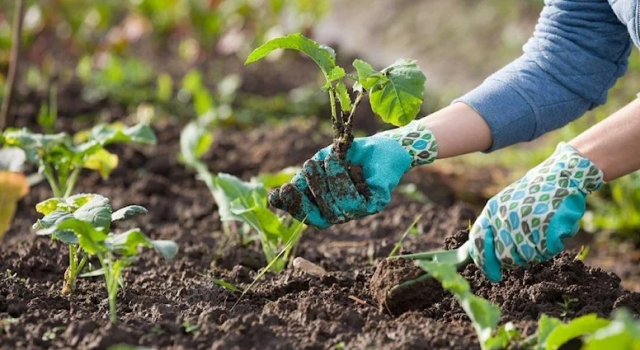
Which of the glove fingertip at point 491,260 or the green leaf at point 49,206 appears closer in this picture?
the glove fingertip at point 491,260

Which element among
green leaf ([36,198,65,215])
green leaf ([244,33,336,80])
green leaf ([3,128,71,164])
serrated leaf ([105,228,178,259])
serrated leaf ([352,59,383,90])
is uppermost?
green leaf ([244,33,336,80])

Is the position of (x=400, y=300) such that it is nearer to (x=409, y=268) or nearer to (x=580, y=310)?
(x=409, y=268)

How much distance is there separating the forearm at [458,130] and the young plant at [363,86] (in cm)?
8

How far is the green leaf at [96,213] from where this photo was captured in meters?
1.88

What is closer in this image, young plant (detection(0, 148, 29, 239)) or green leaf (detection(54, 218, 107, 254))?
green leaf (detection(54, 218, 107, 254))

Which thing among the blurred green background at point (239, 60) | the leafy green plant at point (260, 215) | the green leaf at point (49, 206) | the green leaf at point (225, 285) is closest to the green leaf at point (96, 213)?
the green leaf at point (49, 206)

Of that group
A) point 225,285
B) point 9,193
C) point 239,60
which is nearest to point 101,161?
point 9,193

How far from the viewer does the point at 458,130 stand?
2.04m

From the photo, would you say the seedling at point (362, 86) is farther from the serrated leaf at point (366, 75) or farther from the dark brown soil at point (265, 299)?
the dark brown soil at point (265, 299)

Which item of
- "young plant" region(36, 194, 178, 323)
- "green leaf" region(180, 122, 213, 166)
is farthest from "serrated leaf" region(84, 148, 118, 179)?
"young plant" region(36, 194, 178, 323)

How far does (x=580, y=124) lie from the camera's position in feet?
16.0

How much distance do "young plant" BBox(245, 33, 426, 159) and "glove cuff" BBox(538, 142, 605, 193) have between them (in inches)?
12.5

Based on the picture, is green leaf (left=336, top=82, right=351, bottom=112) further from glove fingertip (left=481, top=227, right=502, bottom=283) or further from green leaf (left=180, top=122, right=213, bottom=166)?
green leaf (left=180, top=122, right=213, bottom=166)

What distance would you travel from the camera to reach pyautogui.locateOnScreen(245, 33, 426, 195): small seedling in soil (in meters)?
1.89
